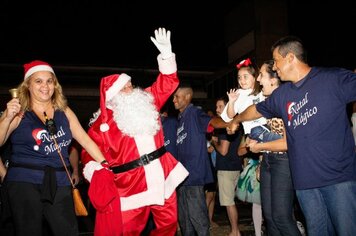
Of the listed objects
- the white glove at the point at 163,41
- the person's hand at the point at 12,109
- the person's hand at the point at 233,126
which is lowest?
the person's hand at the point at 233,126

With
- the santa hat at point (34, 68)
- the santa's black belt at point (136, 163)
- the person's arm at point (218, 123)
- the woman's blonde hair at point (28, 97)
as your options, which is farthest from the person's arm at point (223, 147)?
the santa hat at point (34, 68)

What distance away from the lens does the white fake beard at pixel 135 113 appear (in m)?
3.98

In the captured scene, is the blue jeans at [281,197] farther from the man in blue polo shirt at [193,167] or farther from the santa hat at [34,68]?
the santa hat at [34,68]

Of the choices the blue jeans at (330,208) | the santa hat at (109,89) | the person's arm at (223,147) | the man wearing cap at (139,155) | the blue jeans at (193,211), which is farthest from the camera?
the person's arm at (223,147)

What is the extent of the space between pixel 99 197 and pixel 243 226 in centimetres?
337

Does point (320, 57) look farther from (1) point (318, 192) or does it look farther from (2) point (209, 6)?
(1) point (318, 192)

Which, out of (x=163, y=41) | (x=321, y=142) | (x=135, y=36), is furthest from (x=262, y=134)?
(x=135, y=36)

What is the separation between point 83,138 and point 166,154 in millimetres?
999

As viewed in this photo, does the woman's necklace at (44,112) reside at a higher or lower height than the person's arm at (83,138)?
higher

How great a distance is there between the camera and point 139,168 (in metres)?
3.90

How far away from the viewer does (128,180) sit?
12.8ft

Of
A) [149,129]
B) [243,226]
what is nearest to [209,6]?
[243,226]

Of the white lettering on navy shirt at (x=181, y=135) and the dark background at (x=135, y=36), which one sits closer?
the white lettering on navy shirt at (x=181, y=135)

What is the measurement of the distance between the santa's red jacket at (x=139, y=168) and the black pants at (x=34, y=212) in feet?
2.34
